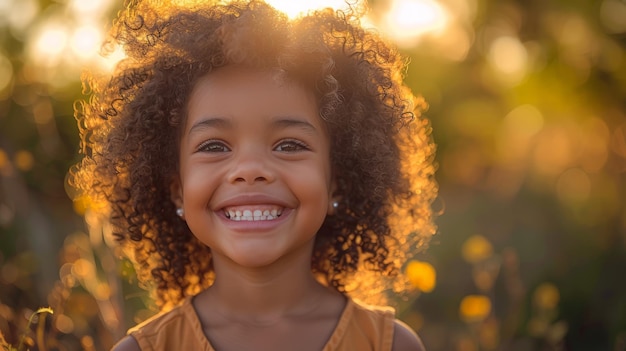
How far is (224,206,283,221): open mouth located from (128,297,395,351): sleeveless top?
0.38 metres

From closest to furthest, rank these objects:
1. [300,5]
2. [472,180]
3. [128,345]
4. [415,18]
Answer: [128,345] → [300,5] → [415,18] → [472,180]

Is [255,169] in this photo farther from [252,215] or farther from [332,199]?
[332,199]

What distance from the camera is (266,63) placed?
2551mm

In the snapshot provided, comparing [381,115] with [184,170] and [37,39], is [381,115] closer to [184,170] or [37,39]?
[184,170]

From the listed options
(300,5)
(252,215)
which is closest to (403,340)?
(252,215)

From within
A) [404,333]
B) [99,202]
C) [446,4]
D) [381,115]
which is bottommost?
[404,333]

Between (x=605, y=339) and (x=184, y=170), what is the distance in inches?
102

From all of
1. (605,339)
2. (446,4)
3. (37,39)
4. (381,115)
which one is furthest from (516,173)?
(381,115)

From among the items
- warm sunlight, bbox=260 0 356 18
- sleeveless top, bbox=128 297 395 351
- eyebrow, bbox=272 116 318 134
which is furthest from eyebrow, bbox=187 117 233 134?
sleeveless top, bbox=128 297 395 351

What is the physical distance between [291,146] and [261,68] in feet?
0.76

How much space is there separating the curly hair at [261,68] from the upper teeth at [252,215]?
332 millimetres

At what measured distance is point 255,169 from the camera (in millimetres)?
2471

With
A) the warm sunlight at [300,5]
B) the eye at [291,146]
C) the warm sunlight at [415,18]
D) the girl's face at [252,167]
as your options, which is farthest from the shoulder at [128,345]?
the warm sunlight at [415,18]

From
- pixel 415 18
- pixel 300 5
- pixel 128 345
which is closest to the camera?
pixel 128 345
